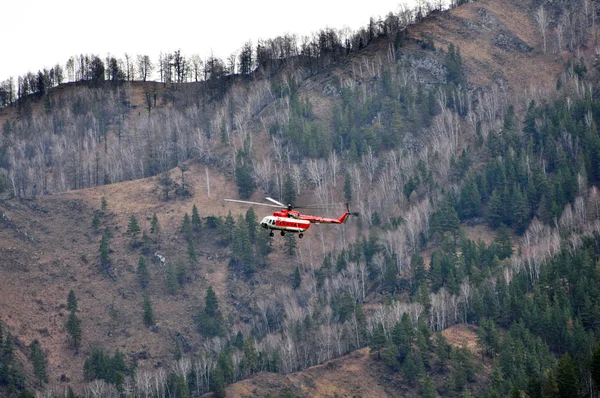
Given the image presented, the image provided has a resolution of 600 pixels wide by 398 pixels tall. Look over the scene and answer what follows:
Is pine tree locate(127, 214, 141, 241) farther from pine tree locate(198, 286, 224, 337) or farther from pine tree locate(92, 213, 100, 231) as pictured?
pine tree locate(198, 286, 224, 337)

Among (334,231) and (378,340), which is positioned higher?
(334,231)

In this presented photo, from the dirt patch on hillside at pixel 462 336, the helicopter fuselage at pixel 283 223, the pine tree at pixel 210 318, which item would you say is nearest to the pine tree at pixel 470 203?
the dirt patch on hillside at pixel 462 336

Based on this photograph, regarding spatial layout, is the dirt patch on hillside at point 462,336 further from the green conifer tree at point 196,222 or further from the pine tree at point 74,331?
the pine tree at point 74,331

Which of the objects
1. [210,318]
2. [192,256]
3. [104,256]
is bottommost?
[210,318]

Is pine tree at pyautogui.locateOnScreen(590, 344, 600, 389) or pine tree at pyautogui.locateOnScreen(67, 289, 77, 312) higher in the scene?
pine tree at pyautogui.locateOnScreen(67, 289, 77, 312)

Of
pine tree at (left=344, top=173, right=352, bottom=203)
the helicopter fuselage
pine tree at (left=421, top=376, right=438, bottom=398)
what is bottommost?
pine tree at (left=421, top=376, right=438, bottom=398)

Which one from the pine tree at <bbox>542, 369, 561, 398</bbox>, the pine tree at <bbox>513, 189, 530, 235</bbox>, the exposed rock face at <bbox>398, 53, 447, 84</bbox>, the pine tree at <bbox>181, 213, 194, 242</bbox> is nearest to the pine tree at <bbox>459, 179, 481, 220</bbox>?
the pine tree at <bbox>513, 189, 530, 235</bbox>

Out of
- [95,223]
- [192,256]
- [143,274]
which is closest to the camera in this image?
[143,274]

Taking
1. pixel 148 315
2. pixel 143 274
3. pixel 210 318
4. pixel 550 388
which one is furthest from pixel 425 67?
pixel 550 388

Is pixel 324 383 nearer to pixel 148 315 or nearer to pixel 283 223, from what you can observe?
pixel 148 315

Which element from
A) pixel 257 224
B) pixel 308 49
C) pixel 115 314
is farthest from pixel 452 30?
pixel 115 314
